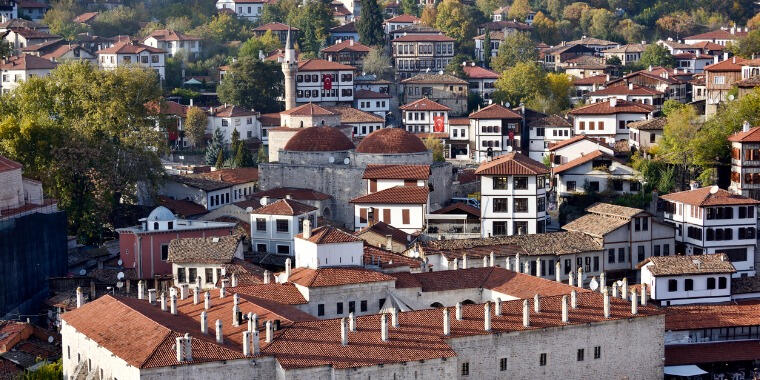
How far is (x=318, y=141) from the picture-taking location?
254 feet

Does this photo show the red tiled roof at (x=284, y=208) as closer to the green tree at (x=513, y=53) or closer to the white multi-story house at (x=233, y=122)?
the white multi-story house at (x=233, y=122)

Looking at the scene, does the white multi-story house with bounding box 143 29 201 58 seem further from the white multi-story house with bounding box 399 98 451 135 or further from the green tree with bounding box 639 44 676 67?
the green tree with bounding box 639 44 676 67

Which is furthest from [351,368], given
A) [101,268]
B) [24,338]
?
[101,268]

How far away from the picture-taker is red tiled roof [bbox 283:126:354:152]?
253 feet

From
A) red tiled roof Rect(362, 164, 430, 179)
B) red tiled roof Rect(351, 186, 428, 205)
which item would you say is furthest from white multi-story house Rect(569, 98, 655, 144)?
red tiled roof Rect(351, 186, 428, 205)

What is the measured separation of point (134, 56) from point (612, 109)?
117 feet

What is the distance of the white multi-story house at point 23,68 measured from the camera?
99.1m

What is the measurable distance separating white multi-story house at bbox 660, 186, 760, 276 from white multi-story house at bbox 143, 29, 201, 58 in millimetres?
56572

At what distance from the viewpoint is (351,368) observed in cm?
4419

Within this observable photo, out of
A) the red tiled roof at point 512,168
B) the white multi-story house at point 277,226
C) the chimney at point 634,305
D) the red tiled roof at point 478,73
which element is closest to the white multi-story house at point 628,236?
the red tiled roof at point 512,168

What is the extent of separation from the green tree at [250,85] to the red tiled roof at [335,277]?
46003mm

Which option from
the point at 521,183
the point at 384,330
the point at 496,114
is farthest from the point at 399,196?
the point at 384,330

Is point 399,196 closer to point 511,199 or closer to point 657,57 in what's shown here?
point 511,199

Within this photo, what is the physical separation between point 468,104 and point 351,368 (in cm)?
6212
